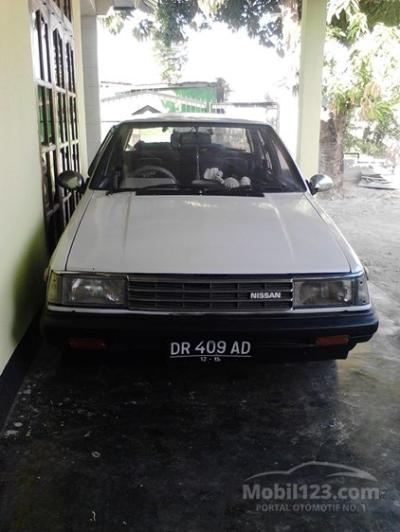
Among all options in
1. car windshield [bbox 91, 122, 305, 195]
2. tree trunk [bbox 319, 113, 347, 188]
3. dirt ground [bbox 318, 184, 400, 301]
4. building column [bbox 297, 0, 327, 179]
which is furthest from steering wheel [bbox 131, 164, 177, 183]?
tree trunk [bbox 319, 113, 347, 188]

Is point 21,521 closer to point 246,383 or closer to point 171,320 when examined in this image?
point 171,320

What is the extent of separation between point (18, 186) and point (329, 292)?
201 centimetres

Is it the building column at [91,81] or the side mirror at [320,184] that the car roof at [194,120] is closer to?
the side mirror at [320,184]

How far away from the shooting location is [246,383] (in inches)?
140

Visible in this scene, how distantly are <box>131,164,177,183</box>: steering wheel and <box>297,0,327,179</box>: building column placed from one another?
3334 millimetres

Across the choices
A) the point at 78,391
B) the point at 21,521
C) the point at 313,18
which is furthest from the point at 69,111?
the point at 21,521

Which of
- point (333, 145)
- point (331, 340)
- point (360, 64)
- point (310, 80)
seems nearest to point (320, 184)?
point (331, 340)

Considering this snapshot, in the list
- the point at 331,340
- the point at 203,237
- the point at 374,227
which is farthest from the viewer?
the point at 374,227

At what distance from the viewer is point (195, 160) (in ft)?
14.0

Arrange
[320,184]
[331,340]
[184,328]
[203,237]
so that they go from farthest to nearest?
[320,184]
[203,237]
[331,340]
[184,328]


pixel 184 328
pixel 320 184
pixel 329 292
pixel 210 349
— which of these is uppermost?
pixel 320 184

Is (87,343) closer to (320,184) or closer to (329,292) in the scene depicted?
(329,292)

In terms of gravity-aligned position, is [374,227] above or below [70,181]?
below

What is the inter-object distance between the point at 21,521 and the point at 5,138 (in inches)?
79.1
